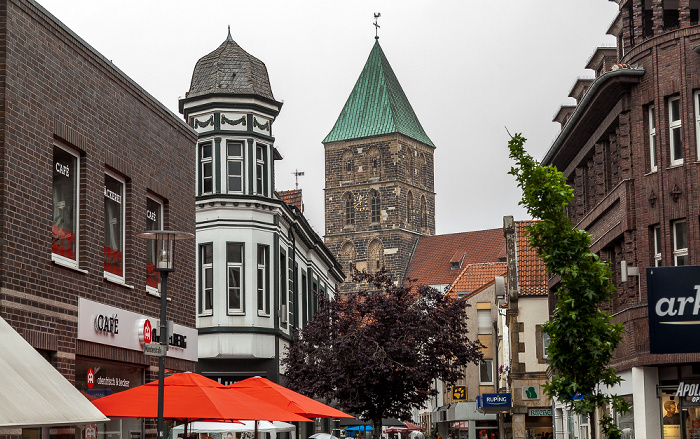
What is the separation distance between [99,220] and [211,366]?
16.3 metres

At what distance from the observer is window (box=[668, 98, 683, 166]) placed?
24953 millimetres

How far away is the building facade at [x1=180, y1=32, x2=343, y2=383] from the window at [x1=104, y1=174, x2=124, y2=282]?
14.1 metres

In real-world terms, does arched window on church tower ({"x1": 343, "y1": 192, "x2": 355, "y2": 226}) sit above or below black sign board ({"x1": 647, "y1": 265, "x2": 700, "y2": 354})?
above

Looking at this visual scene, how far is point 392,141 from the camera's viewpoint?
127 metres

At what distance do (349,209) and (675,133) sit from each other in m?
105

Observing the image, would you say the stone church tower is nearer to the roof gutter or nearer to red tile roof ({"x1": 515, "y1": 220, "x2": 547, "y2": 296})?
red tile roof ({"x1": 515, "y1": 220, "x2": 547, "y2": 296})

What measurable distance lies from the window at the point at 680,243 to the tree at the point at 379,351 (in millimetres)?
9965

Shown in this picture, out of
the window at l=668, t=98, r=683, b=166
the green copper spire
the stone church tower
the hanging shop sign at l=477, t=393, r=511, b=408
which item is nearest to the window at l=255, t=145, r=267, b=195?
the window at l=668, t=98, r=683, b=166

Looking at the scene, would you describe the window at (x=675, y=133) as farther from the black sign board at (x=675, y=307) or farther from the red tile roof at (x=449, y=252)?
the red tile roof at (x=449, y=252)

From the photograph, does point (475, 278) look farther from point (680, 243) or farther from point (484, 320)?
point (680, 243)

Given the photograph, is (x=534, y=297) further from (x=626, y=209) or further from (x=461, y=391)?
(x=626, y=209)

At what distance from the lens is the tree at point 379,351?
3272 centimetres

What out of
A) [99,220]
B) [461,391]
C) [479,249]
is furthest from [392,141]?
[99,220]

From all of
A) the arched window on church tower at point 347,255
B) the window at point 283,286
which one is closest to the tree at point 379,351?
the window at point 283,286
